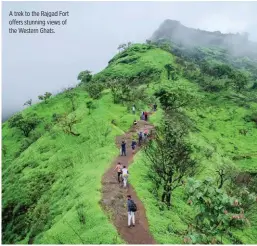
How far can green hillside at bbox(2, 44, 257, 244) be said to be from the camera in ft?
94.9

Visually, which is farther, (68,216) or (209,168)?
(209,168)

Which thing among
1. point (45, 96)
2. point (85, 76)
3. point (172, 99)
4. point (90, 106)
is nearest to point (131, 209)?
point (90, 106)

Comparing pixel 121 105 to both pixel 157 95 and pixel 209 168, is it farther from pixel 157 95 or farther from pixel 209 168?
pixel 209 168

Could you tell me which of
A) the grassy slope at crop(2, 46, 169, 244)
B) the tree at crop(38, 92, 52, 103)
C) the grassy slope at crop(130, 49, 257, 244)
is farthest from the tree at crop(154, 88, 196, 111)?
the tree at crop(38, 92, 52, 103)

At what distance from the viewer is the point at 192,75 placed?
343ft

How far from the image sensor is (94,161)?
4231 cm

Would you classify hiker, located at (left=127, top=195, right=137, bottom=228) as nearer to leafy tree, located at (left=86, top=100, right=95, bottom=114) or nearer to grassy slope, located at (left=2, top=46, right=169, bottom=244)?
grassy slope, located at (left=2, top=46, right=169, bottom=244)

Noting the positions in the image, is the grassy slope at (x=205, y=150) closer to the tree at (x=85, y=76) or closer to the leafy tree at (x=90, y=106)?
the leafy tree at (x=90, y=106)

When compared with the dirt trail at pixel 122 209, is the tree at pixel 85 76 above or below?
below

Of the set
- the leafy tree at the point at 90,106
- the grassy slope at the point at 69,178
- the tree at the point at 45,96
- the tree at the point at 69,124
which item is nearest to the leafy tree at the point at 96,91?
the grassy slope at the point at 69,178

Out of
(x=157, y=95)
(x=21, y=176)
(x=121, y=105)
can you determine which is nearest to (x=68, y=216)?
(x=21, y=176)

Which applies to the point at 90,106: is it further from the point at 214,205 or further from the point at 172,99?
the point at 214,205

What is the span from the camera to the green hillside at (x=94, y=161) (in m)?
28.9

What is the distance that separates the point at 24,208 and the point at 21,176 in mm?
7368
